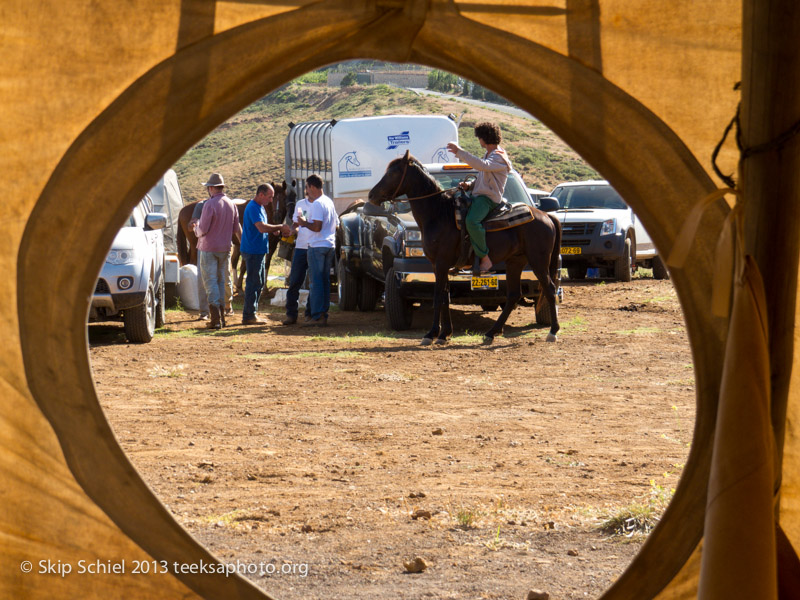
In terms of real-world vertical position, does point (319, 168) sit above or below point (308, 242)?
above

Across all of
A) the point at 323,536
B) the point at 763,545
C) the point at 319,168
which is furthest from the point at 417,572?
the point at 319,168

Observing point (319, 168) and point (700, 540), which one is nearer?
point (700, 540)

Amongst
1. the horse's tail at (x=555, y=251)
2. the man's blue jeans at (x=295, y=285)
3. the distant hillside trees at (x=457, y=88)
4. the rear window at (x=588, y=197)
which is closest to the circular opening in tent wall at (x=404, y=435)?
the man's blue jeans at (x=295, y=285)

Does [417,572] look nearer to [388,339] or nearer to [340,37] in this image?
[340,37]

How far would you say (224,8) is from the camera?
3.08m

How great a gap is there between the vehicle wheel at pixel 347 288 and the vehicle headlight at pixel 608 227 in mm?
6161

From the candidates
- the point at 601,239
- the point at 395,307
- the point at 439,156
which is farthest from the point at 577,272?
the point at 395,307

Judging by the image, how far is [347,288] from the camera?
16.0 m

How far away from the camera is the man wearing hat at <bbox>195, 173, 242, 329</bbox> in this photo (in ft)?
44.7

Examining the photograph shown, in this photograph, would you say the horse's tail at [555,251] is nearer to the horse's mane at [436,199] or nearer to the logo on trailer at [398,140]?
the horse's mane at [436,199]

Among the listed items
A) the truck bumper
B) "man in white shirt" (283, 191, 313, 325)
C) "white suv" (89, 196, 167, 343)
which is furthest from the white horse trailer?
"white suv" (89, 196, 167, 343)

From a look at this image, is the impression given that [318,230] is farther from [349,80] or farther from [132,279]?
[349,80]

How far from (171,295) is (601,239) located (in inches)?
340

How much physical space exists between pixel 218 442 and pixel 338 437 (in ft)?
3.08
